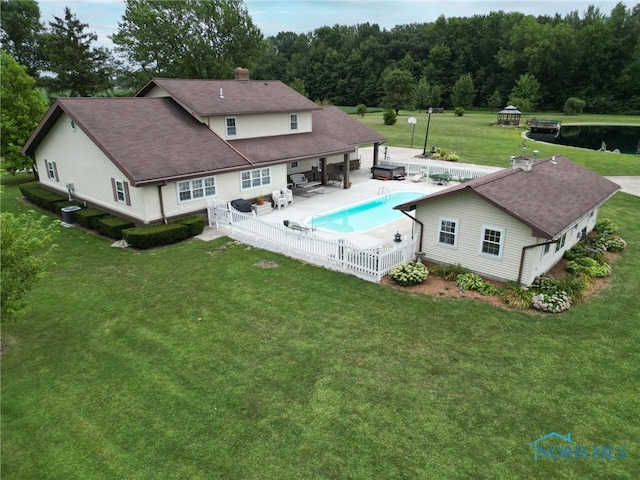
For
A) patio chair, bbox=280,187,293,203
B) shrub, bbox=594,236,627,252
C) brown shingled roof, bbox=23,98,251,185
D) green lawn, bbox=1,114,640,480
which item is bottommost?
green lawn, bbox=1,114,640,480

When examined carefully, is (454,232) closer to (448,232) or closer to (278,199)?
(448,232)

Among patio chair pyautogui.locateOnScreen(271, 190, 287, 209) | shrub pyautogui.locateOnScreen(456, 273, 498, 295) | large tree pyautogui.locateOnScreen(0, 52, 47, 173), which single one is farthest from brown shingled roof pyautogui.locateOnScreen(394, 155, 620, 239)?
large tree pyautogui.locateOnScreen(0, 52, 47, 173)

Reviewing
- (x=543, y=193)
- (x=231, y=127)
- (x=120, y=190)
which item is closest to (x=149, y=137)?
(x=120, y=190)

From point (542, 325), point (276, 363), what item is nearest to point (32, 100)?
point (276, 363)

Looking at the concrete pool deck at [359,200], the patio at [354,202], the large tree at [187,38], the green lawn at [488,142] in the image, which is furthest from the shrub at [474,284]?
the large tree at [187,38]

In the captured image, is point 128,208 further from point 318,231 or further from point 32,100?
point 32,100

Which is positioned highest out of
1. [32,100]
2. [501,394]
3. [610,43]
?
[610,43]

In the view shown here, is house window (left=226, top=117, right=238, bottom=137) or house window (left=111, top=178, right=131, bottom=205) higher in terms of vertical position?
house window (left=226, top=117, right=238, bottom=137)

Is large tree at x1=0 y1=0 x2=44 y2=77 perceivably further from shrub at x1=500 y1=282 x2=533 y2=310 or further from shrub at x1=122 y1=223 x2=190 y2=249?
shrub at x1=500 y1=282 x2=533 y2=310
